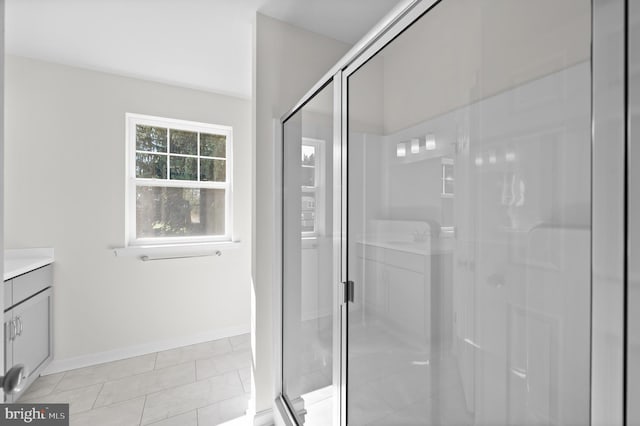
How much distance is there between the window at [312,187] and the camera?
1.40 m

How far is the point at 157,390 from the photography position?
80.9 inches

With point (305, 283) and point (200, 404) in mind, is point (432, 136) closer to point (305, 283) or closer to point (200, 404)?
point (305, 283)

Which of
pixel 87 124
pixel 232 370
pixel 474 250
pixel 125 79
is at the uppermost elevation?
pixel 125 79

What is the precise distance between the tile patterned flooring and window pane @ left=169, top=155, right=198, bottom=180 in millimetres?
1678

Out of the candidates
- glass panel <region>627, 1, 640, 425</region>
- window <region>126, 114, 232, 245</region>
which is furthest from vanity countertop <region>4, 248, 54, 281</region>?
glass panel <region>627, 1, 640, 425</region>

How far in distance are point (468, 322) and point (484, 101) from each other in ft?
1.64

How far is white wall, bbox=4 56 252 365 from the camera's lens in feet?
7.45

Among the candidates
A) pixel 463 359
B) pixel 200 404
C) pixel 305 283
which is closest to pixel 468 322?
pixel 463 359

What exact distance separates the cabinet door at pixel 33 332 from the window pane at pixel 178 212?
0.83 m

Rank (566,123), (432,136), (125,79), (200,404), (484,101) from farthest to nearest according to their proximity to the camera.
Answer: (125,79) < (200,404) < (432,136) < (484,101) < (566,123)

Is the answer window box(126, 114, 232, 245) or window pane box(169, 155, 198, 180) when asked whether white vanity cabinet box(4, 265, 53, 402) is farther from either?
window pane box(169, 155, 198, 180)

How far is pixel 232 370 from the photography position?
2336 mm

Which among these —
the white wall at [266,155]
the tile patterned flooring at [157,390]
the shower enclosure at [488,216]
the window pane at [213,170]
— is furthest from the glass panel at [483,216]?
the window pane at [213,170]

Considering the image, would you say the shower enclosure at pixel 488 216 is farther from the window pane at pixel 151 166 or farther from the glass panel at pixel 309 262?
the window pane at pixel 151 166
